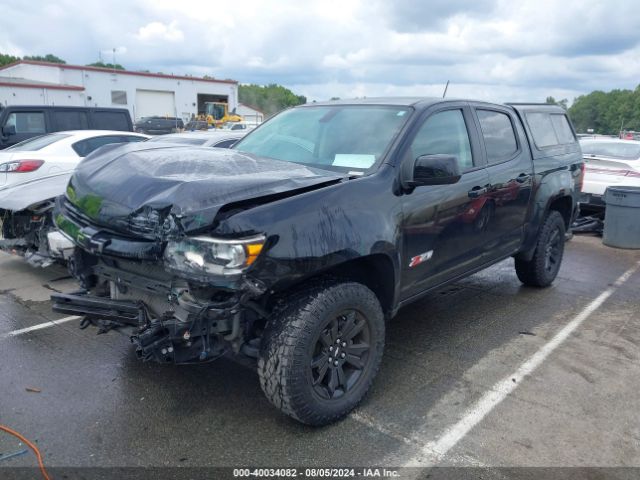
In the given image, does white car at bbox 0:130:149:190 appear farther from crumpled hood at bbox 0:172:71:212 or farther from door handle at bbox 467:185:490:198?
door handle at bbox 467:185:490:198

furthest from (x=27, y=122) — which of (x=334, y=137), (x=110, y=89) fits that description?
(x=110, y=89)

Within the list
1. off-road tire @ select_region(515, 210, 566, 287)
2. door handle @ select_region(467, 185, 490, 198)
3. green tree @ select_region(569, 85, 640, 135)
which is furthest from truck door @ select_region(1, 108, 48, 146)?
green tree @ select_region(569, 85, 640, 135)

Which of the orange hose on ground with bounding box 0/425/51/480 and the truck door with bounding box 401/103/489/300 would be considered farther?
the truck door with bounding box 401/103/489/300

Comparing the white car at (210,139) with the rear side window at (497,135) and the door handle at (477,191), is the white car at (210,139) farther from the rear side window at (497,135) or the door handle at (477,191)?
the door handle at (477,191)

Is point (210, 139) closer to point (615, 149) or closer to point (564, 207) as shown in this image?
point (564, 207)

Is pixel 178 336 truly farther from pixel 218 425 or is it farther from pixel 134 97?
pixel 134 97

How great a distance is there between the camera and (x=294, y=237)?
2.74m

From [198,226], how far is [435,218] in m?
1.78

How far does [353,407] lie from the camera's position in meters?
3.24

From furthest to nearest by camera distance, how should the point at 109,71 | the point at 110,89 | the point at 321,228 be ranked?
the point at 110,89
the point at 109,71
the point at 321,228

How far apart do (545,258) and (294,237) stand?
374 cm

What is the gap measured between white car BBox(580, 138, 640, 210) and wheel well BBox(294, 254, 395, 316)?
6.77 meters

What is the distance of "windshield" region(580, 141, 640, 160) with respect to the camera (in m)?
9.22

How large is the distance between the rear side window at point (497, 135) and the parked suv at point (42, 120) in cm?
910
